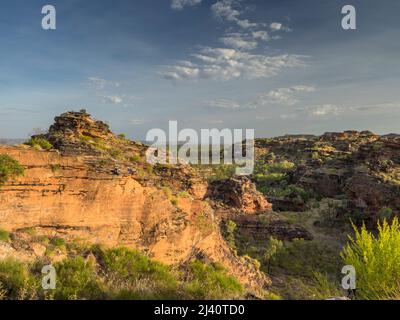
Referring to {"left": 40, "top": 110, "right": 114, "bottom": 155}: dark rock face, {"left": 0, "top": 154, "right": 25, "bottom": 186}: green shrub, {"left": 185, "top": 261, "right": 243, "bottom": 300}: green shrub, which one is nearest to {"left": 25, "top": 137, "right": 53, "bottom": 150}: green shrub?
{"left": 40, "top": 110, "right": 114, "bottom": 155}: dark rock face

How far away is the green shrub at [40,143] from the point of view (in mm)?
13607

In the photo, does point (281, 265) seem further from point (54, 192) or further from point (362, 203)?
point (54, 192)

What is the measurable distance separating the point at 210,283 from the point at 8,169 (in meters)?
8.18

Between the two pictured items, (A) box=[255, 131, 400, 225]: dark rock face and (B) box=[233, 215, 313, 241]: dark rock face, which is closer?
(B) box=[233, 215, 313, 241]: dark rock face

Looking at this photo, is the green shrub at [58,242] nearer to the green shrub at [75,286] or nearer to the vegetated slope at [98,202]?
the vegetated slope at [98,202]

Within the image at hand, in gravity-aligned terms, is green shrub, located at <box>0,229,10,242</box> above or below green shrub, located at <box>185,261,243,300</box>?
above

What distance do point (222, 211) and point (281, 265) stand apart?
7.61 metres

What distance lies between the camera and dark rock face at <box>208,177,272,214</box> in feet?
106

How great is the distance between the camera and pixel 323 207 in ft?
125

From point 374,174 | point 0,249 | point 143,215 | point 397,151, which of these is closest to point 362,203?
point 374,174

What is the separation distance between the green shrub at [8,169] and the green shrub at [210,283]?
7328mm

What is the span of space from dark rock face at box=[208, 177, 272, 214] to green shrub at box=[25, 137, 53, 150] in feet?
68.1

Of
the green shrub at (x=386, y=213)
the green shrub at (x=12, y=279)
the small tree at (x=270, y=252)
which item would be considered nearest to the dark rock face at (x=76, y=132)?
the green shrub at (x=12, y=279)

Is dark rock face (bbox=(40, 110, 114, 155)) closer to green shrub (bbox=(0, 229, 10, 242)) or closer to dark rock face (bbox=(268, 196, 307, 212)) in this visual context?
green shrub (bbox=(0, 229, 10, 242))
